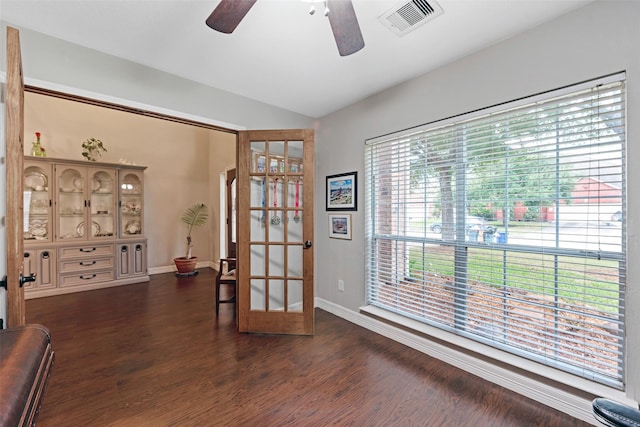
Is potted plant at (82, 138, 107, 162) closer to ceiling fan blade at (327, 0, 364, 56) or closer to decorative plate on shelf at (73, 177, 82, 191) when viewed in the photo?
decorative plate on shelf at (73, 177, 82, 191)

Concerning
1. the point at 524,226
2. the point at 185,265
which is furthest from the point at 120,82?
the point at 185,265

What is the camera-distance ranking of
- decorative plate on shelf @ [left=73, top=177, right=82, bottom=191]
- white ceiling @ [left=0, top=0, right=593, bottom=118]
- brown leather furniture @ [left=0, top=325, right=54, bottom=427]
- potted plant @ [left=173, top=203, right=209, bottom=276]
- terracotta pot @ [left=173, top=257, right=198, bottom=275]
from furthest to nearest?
potted plant @ [left=173, top=203, right=209, bottom=276], terracotta pot @ [left=173, top=257, right=198, bottom=275], decorative plate on shelf @ [left=73, top=177, right=82, bottom=191], white ceiling @ [left=0, top=0, right=593, bottom=118], brown leather furniture @ [left=0, top=325, right=54, bottom=427]

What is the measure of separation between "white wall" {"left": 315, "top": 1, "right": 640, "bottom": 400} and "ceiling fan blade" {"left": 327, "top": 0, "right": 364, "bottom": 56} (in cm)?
114

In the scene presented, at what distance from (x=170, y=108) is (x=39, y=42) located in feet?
2.77

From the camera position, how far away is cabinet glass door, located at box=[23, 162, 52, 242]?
4047 millimetres

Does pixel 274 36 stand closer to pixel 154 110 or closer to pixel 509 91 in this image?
pixel 154 110

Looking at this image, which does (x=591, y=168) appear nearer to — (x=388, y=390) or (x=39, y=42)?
(x=388, y=390)

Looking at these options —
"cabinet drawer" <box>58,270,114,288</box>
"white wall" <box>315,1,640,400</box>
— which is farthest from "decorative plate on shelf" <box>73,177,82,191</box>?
"white wall" <box>315,1,640,400</box>

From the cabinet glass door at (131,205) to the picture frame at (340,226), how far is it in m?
3.81

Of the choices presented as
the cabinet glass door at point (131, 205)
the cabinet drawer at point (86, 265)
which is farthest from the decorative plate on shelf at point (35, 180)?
the cabinet drawer at point (86, 265)

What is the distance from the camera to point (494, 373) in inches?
78.2

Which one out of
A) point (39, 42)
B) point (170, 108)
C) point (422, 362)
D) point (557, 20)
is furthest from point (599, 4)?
point (39, 42)

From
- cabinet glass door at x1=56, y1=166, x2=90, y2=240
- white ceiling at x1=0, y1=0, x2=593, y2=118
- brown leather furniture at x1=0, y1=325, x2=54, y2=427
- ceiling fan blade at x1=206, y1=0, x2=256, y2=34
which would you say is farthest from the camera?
cabinet glass door at x1=56, y1=166, x2=90, y2=240

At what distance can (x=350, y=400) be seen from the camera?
1824mm
